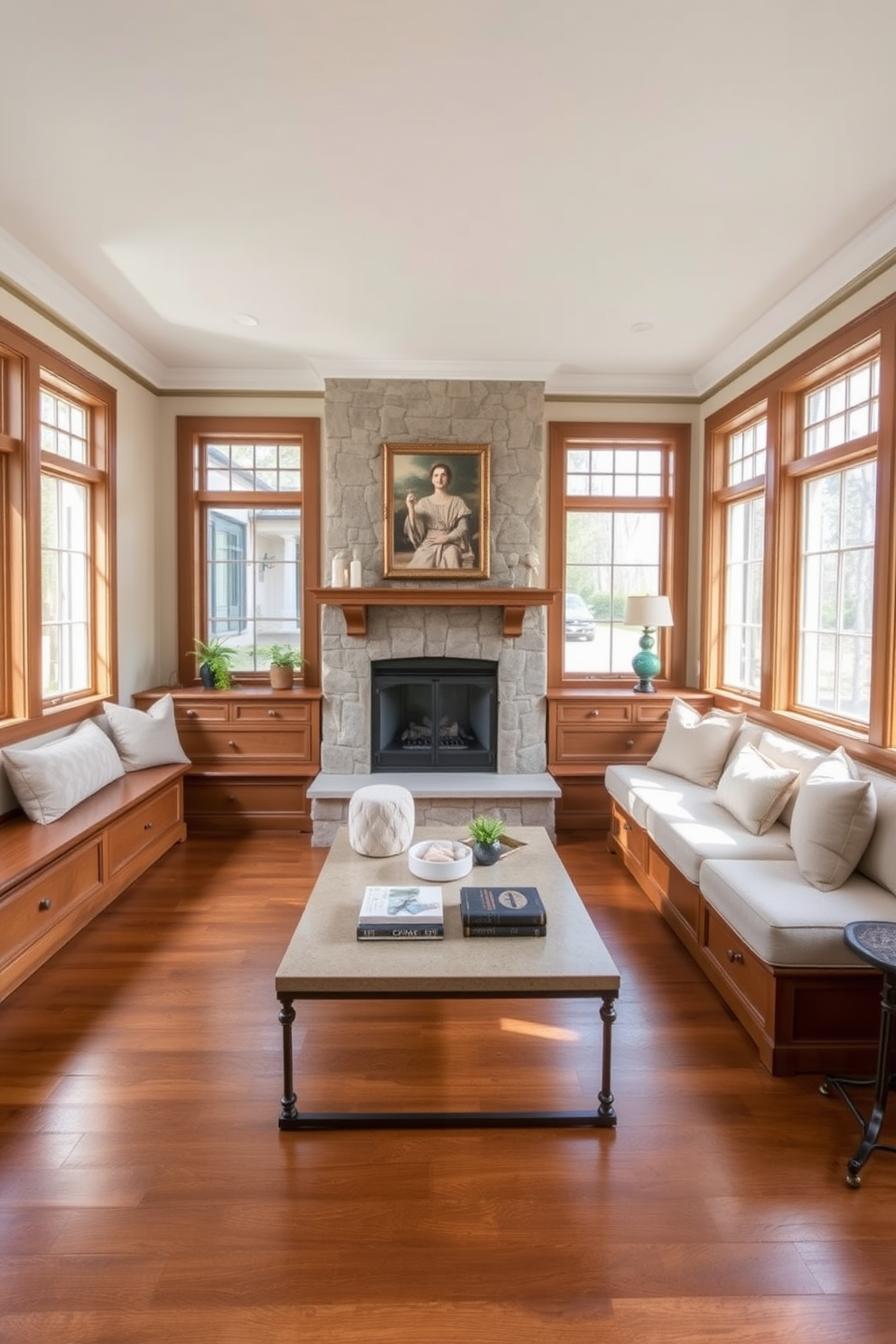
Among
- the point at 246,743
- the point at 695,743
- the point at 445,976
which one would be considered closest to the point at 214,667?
the point at 246,743

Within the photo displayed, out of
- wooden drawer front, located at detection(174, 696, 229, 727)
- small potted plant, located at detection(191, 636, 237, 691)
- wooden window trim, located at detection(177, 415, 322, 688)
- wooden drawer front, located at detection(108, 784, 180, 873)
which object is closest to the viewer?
wooden drawer front, located at detection(108, 784, 180, 873)

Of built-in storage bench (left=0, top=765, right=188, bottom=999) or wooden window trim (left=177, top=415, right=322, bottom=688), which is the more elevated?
wooden window trim (left=177, top=415, right=322, bottom=688)

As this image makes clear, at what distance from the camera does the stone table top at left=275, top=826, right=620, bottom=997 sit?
219 cm

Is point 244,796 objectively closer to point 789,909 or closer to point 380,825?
point 380,825

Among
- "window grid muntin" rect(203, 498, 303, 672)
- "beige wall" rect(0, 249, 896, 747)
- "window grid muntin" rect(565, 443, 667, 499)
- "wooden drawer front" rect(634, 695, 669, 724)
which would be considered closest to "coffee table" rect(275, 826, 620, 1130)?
"wooden drawer front" rect(634, 695, 669, 724)

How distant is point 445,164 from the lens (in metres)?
2.77

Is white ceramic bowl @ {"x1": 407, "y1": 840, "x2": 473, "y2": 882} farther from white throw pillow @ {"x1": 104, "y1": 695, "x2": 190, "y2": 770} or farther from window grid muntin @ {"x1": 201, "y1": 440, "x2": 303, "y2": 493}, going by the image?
window grid muntin @ {"x1": 201, "y1": 440, "x2": 303, "y2": 493}

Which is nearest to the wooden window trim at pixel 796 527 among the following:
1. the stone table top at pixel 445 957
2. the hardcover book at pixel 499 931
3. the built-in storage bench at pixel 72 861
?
the stone table top at pixel 445 957

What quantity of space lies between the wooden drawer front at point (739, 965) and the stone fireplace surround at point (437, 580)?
2052 millimetres

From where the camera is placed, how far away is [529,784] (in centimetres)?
498

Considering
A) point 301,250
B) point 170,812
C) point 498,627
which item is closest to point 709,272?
point 301,250

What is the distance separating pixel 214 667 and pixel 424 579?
5.10 feet

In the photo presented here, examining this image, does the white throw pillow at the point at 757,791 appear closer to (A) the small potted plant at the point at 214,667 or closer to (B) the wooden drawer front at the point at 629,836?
(B) the wooden drawer front at the point at 629,836

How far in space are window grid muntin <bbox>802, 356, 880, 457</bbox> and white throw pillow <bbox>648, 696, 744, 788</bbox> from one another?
1.54 meters
